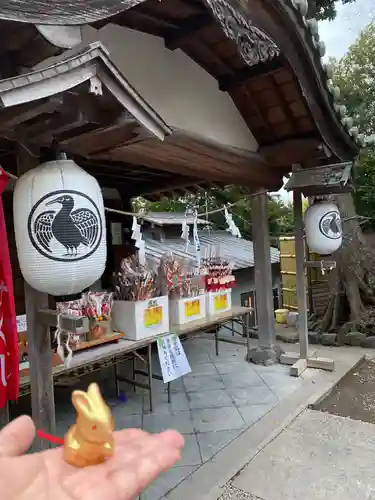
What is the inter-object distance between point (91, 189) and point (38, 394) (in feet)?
4.88

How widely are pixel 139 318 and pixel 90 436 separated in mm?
3603

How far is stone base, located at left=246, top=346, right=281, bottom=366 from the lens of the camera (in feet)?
23.3

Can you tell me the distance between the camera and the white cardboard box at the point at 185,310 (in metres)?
5.76

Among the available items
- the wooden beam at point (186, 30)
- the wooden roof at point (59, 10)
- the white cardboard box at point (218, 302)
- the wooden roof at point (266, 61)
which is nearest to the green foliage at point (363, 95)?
the wooden roof at point (266, 61)

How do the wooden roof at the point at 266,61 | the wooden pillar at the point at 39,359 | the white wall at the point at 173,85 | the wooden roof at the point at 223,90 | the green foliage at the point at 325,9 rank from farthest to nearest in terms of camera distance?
the green foliage at the point at 325,9
the white wall at the point at 173,85
the wooden roof at the point at 266,61
the wooden pillar at the point at 39,359
the wooden roof at the point at 223,90

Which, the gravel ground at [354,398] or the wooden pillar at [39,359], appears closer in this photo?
the wooden pillar at [39,359]

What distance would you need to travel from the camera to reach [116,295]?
513 centimetres

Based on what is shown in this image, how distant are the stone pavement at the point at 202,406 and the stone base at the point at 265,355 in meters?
0.14

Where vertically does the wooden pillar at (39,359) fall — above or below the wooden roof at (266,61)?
below

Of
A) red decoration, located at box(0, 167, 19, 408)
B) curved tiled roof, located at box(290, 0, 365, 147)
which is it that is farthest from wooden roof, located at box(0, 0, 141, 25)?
curved tiled roof, located at box(290, 0, 365, 147)

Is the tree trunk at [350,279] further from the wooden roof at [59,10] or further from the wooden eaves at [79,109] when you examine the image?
the wooden roof at [59,10]

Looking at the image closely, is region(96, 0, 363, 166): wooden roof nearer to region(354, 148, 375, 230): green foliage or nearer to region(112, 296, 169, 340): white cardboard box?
region(112, 296, 169, 340): white cardboard box

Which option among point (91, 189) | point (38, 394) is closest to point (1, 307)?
point (38, 394)

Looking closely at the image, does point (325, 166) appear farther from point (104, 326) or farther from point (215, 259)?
point (104, 326)
